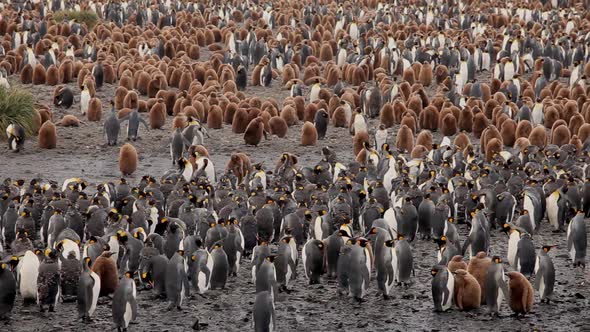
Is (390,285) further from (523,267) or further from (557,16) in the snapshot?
(557,16)

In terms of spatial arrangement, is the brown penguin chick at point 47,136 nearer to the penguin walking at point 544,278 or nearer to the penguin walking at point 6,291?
the penguin walking at point 6,291

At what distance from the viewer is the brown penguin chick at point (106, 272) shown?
9.78m

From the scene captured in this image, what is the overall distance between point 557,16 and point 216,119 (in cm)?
1586

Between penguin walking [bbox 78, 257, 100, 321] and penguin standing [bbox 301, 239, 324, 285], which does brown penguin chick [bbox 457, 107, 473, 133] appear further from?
penguin walking [bbox 78, 257, 100, 321]

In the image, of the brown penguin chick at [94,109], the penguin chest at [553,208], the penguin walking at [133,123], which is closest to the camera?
the penguin chest at [553,208]

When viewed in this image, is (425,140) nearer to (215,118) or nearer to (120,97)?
(215,118)

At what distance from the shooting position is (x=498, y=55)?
914 inches

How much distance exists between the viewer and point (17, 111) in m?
16.1

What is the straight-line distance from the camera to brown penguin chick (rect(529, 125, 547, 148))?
15.8 meters

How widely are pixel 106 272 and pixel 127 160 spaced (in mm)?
4873

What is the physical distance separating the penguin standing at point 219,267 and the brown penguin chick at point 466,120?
7894 millimetres

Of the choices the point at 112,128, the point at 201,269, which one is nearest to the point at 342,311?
the point at 201,269

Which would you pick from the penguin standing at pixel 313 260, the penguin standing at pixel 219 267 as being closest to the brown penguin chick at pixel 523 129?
the penguin standing at pixel 313 260

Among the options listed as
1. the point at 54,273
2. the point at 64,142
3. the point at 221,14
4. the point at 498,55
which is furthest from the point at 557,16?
the point at 54,273
